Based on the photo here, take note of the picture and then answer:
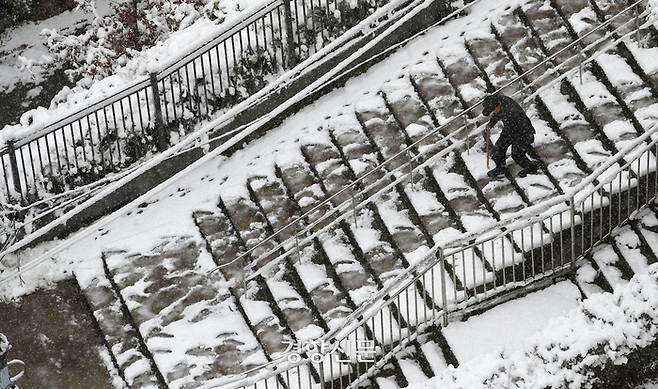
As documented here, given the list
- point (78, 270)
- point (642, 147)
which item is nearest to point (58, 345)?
point (78, 270)

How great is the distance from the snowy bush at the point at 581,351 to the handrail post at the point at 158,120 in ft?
18.9

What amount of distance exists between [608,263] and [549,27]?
360 cm

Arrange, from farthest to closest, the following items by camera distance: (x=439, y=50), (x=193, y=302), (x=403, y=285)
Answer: (x=439, y=50), (x=193, y=302), (x=403, y=285)

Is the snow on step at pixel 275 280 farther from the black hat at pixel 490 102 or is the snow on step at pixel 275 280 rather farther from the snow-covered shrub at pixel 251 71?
the black hat at pixel 490 102

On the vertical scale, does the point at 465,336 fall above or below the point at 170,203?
below

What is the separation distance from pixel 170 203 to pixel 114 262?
108 cm

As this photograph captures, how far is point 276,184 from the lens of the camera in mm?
18672

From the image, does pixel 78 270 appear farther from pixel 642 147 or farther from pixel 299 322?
pixel 642 147

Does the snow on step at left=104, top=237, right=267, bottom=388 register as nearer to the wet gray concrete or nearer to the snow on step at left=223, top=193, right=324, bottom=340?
the snow on step at left=223, top=193, right=324, bottom=340

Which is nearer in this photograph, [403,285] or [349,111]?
[403,285]

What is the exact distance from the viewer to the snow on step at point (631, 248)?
16781 mm

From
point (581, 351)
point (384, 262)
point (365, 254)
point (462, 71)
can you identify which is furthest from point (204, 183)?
point (581, 351)

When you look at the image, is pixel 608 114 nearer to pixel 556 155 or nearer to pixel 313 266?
pixel 556 155

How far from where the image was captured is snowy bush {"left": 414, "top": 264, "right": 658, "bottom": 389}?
14.7 metres
